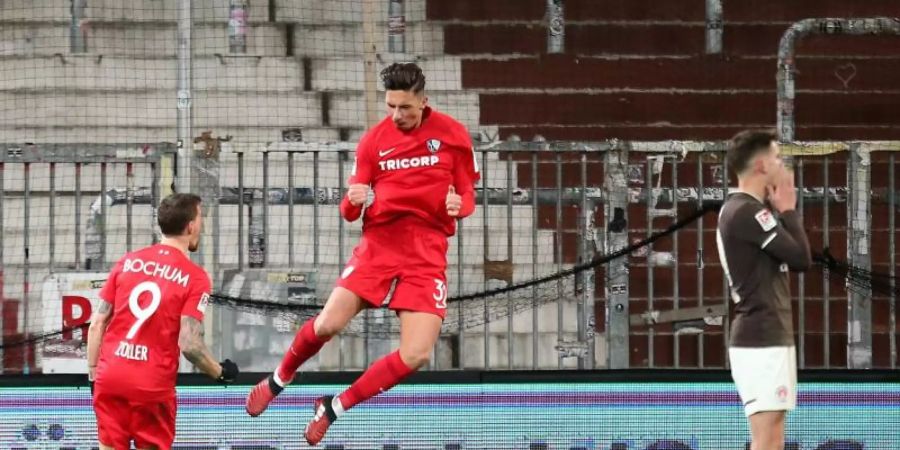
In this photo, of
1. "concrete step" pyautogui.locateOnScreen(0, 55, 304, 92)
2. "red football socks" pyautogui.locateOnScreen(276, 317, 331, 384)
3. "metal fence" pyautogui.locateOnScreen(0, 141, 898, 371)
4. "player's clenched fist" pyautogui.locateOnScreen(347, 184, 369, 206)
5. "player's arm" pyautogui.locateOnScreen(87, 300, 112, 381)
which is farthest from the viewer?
"concrete step" pyautogui.locateOnScreen(0, 55, 304, 92)

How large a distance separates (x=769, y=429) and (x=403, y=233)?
224 cm

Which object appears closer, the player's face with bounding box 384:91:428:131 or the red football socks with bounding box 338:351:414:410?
the player's face with bounding box 384:91:428:131

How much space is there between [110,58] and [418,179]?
19.4 ft

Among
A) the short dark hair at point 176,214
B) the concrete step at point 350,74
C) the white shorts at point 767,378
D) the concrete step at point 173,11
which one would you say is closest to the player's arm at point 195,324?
the short dark hair at point 176,214

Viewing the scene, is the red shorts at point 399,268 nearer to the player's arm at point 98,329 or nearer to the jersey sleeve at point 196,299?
the jersey sleeve at point 196,299

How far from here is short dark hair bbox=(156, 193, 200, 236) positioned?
7395 millimetres

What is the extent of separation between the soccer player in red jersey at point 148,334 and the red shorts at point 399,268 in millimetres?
968

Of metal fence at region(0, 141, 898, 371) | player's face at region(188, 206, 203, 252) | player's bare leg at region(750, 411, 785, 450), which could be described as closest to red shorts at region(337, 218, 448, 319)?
player's face at region(188, 206, 203, 252)

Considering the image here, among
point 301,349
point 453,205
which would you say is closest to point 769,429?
point 453,205

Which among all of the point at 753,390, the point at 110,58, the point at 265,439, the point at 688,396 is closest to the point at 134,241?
the point at 265,439

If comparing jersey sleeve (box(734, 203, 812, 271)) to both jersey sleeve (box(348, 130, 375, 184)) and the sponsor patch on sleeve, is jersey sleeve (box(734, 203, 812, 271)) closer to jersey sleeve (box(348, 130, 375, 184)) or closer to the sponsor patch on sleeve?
jersey sleeve (box(348, 130, 375, 184))

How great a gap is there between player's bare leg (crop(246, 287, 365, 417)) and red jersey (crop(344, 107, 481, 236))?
0.45 metres

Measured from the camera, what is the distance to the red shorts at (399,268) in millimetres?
8055

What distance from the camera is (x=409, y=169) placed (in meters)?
7.99
